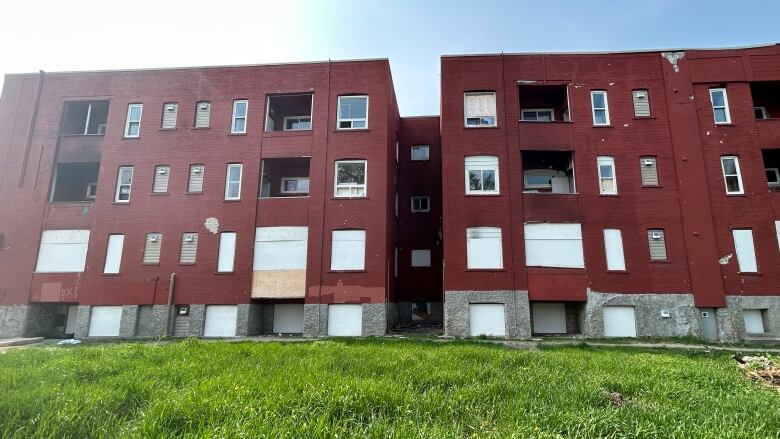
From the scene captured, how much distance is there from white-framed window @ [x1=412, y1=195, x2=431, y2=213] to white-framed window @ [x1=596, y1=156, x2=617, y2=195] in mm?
11196

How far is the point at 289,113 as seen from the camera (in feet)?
82.9

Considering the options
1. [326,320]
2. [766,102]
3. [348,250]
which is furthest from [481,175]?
[766,102]

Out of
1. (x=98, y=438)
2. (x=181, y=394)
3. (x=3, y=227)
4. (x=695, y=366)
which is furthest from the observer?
(x=3, y=227)

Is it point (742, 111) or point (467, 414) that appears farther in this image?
point (742, 111)

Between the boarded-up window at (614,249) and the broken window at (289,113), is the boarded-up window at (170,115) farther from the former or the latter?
the boarded-up window at (614,249)

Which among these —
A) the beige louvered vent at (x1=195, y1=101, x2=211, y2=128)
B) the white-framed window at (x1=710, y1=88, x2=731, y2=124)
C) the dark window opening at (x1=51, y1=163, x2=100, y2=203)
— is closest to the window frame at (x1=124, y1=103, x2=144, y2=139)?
the dark window opening at (x1=51, y1=163, x2=100, y2=203)

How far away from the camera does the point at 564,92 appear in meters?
22.9

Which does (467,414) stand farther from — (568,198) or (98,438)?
(568,198)

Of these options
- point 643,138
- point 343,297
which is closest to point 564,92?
point 643,138

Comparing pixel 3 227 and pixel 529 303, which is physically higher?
pixel 3 227

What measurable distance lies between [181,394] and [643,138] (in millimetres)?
23907

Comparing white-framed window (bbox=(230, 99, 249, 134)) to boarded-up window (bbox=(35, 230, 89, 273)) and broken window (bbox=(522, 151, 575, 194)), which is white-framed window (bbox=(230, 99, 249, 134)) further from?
broken window (bbox=(522, 151, 575, 194))

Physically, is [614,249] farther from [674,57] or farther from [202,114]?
[202,114]

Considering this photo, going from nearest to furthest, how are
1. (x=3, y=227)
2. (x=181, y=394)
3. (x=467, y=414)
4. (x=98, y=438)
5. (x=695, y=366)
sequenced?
(x=98, y=438)
(x=467, y=414)
(x=181, y=394)
(x=695, y=366)
(x=3, y=227)
